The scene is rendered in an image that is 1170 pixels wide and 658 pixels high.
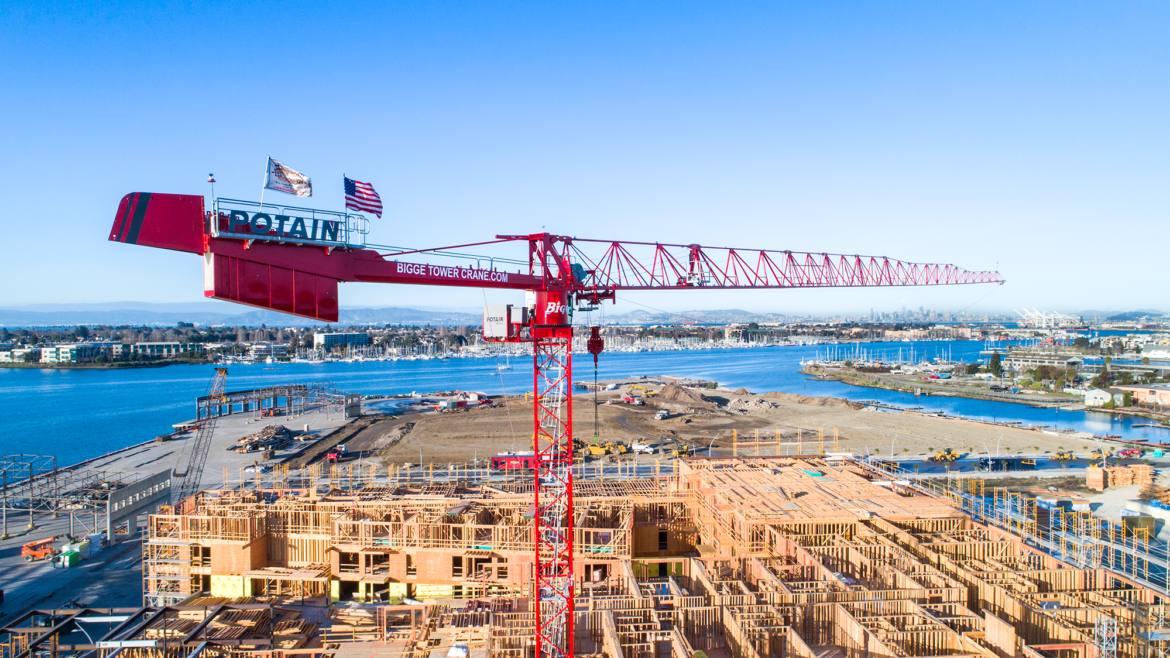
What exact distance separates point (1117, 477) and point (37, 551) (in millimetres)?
42100

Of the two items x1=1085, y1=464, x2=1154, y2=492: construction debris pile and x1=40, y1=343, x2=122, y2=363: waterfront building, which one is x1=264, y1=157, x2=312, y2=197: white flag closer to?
x1=1085, y1=464, x2=1154, y2=492: construction debris pile

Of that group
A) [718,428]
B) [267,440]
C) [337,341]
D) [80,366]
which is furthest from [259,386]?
[337,341]

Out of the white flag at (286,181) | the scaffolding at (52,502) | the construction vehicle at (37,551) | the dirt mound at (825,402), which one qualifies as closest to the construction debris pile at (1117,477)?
the dirt mound at (825,402)

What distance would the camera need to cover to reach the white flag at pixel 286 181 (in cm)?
1009

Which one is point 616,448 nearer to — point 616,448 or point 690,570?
A: point 616,448

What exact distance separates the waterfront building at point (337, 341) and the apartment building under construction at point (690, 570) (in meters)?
149

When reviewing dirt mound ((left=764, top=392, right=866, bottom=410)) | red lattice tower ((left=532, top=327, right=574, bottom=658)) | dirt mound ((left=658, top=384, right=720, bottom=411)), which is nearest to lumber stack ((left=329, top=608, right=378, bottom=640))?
red lattice tower ((left=532, top=327, right=574, bottom=658))

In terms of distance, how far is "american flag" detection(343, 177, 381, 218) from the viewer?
10922mm

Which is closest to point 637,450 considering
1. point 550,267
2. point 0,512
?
point 550,267

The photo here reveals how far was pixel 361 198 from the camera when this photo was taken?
1112cm

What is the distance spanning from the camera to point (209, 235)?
9062 mm

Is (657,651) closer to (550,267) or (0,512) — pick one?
(550,267)

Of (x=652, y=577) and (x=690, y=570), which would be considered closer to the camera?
(x=690, y=570)

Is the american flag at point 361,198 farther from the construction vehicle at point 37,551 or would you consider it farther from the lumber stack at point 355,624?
the construction vehicle at point 37,551
